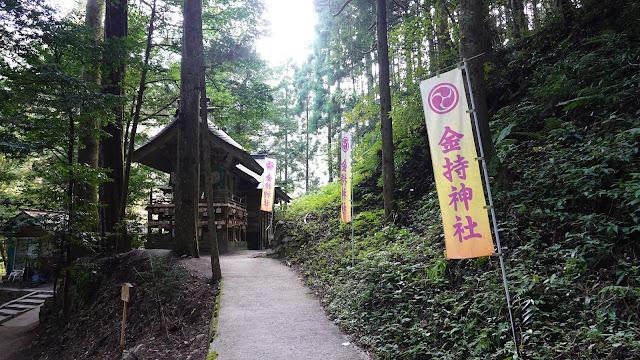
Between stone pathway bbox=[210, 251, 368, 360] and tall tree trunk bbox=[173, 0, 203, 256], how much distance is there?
163 cm

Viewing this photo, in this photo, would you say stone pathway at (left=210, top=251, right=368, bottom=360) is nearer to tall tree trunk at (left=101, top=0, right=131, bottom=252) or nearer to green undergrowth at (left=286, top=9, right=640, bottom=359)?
green undergrowth at (left=286, top=9, right=640, bottom=359)

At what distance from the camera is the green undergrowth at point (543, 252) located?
10.6 ft

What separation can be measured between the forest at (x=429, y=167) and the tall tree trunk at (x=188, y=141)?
3.6 inches

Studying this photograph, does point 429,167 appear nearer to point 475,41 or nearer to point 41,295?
point 475,41

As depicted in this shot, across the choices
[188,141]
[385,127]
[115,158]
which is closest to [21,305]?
[115,158]

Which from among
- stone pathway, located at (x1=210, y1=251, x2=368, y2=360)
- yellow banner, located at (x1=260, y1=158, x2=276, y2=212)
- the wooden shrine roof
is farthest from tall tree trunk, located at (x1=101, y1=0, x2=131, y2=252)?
yellow banner, located at (x1=260, y1=158, x2=276, y2=212)

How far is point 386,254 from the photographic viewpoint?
6.53m

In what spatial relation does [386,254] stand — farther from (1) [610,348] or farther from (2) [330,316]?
(1) [610,348]

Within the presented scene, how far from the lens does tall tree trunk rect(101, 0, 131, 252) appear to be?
10758 mm

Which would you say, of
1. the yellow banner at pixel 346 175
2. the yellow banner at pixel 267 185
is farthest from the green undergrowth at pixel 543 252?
the yellow banner at pixel 267 185

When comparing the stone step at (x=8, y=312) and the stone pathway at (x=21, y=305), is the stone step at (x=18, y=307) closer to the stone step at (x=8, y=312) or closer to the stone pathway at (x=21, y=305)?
the stone pathway at (x=21, y=305)

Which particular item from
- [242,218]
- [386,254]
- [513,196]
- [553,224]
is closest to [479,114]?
[513,196]

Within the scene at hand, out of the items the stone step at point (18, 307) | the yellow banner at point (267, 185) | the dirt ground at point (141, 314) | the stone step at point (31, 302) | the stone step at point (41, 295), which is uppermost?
the yellow banner at point (267, 185)

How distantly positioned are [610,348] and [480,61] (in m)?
4.98
